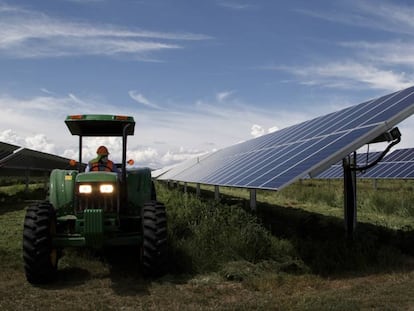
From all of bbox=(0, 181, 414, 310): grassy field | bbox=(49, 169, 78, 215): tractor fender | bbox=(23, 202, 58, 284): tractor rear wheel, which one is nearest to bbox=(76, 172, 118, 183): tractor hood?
bbox=(49, 169, 78, 215): tractor fender

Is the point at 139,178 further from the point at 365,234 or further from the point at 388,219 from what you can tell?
the point at 388,219

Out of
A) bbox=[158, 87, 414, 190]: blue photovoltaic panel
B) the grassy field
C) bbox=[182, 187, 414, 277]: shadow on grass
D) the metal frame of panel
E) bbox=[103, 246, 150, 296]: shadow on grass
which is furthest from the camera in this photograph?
the metal frame of panel

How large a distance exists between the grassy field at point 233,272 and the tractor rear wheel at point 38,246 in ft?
0.68

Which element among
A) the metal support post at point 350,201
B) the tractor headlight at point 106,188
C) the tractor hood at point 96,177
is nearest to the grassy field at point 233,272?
the metal support post at point 350,201

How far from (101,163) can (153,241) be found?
215 cm

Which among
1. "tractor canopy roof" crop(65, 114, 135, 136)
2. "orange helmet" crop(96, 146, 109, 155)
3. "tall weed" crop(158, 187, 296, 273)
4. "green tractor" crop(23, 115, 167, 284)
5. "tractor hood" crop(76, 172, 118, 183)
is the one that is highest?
"tractor canopy roof" crop(65, 114, 135, 136)

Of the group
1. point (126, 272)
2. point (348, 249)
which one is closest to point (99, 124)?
point (126, 272)

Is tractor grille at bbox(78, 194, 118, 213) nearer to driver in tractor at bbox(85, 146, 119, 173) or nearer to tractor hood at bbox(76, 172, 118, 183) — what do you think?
tractor hood at bbox(76, 172, 118, 183)

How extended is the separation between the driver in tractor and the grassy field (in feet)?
5.80

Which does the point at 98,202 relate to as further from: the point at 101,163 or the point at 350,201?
the point at 350,201

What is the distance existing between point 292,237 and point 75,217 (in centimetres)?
468

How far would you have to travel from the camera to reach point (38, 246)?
7.41 metres

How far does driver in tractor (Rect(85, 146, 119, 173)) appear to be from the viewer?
8.80m

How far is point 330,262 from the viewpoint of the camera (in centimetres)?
864
